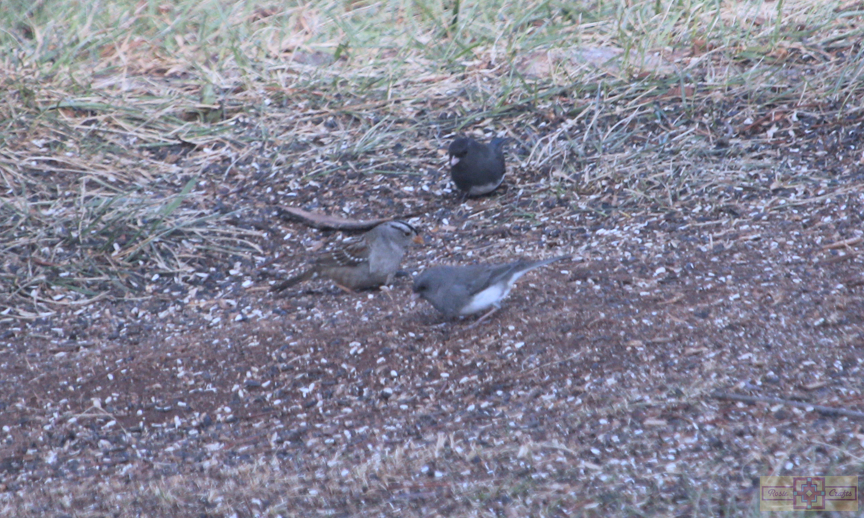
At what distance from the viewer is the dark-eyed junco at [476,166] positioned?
5.67 m

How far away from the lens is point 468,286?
399 cm

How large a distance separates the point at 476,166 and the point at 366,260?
4.04ft

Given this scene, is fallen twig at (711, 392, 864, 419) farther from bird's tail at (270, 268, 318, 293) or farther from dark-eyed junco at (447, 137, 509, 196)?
dark-eyed junco at (447, 137, 509, 196)

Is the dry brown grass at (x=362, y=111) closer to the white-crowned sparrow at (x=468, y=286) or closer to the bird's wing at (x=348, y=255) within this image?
the bird's wing at (x=348, y=255)

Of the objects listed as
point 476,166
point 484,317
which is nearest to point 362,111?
point 476,166

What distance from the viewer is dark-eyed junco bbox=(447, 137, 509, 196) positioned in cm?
567

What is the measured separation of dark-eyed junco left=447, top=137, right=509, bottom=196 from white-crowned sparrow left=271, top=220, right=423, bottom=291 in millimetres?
843

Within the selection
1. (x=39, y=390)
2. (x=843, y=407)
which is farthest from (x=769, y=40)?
(x=39, y=390)

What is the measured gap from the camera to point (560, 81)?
22.9ft

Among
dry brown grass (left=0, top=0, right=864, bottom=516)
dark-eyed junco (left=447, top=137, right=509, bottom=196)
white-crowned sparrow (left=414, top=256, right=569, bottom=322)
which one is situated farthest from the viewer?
dark-eyed junco (left=447, top=137, right=509, bottom=196)

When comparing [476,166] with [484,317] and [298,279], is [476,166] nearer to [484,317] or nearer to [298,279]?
[298,279]

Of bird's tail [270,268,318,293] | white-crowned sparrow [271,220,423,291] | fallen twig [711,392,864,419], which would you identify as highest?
fallen twig [711,392,864,419]

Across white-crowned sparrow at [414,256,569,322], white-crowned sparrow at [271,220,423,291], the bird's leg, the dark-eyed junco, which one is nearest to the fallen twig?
white-crowned sparrow at [414,256,569,322]

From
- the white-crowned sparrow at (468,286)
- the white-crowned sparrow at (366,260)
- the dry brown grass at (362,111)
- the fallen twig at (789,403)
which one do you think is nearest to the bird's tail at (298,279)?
the white-crowned sparrow at (366,260)
